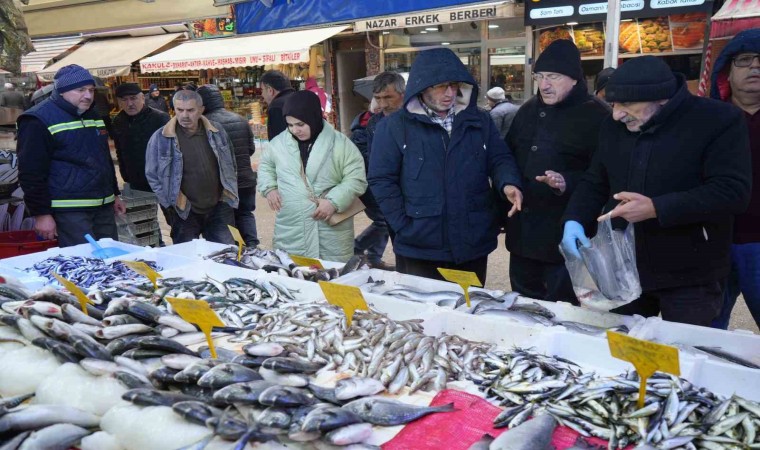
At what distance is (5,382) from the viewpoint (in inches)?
89.4

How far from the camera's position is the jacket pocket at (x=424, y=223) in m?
3.56

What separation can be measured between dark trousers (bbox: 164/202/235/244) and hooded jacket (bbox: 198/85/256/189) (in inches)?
30.8

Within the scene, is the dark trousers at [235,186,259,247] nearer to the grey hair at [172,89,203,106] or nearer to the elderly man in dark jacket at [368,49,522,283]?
the grey hair at [172,89,203,106]

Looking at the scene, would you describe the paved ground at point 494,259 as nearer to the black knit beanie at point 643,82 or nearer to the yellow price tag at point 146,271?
the black knit beanie at point 643,82

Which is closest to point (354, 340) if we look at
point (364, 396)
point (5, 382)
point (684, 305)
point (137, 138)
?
point (364, 396)

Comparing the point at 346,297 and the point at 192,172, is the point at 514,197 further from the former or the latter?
the point at 192,172

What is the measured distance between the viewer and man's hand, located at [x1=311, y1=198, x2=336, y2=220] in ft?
13.8

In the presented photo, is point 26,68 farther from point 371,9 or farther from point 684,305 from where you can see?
point 684,305

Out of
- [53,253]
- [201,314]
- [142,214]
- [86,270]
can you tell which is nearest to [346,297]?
[201,314]

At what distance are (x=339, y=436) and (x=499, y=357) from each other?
0.92 m

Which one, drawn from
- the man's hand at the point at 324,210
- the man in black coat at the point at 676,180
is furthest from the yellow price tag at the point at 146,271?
the man in black coat at the point at 676,180

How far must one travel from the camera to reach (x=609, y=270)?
279cm

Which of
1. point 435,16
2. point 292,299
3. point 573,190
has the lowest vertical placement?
point 292,299

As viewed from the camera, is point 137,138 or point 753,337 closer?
point 753,337
